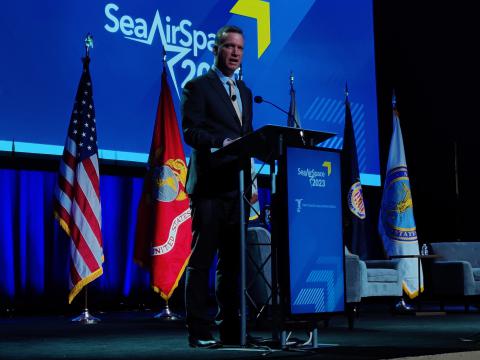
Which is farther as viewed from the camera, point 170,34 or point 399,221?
point 399,221

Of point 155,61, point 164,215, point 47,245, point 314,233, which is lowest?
point 47,245

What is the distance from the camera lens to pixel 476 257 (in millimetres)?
7699

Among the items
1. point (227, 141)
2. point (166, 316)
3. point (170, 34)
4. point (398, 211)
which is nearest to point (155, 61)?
point (170, 34)

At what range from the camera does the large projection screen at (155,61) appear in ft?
20.9

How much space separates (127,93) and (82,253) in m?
1.67

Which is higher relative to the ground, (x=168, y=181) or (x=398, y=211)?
(x=168, y=181)

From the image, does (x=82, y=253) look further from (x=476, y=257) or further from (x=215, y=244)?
(x=476, y=257)

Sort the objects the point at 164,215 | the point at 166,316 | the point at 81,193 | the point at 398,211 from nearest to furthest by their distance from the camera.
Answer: the point at 81,193 → the point at 166,316 → the point at 164,215 → the point at 398,211

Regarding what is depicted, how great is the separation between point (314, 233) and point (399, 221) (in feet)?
17.1

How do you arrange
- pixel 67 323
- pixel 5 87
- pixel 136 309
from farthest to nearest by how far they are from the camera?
pixel 136 309
pixel 5 87
pixel 67 323

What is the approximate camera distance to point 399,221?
805 cm

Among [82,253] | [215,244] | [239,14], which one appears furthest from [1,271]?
[215,244]

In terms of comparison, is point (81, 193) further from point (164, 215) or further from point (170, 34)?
point (170, 34)

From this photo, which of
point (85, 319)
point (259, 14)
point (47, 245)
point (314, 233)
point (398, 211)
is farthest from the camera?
point (398, 211)
